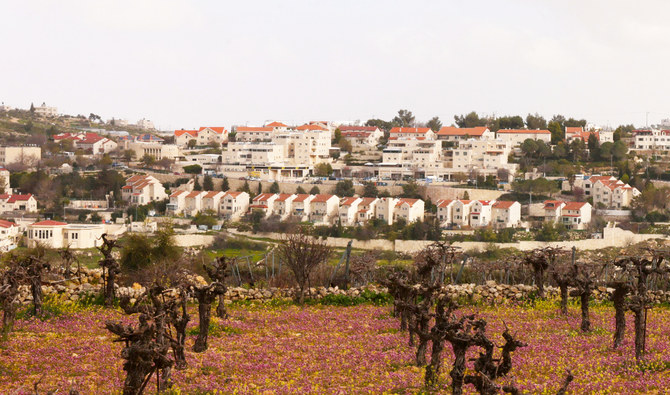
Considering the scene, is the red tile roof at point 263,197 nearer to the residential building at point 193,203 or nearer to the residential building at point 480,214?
the residential building at point 193,203

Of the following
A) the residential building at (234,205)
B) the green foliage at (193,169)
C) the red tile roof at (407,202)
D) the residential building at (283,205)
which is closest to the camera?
the red tile roof at (407,202)

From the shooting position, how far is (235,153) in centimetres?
7381

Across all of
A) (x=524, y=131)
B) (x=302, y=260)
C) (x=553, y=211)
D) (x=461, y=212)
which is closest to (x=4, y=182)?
(x=461, y=212)

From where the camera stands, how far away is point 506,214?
52.1 meters

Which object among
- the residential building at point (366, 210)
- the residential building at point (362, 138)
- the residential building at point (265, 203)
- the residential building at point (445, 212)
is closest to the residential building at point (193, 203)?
the residential building at point (265, 203)

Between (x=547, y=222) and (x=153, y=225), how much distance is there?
73.8 ft

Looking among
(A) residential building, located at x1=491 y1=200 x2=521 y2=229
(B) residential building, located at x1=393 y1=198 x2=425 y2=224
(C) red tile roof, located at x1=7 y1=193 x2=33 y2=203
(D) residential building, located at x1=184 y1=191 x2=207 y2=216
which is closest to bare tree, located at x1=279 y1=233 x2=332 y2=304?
(A) residential building, located at x1=491 y1=200 x2=521 y2=229

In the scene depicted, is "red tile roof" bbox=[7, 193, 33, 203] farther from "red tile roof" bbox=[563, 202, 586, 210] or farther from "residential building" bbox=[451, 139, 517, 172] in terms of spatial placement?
"red tile roof" bbox=[563, 202, 586, 210]

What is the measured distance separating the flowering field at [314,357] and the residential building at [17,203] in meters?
44.1

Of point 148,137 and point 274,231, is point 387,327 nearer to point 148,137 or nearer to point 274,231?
→ point 274,231

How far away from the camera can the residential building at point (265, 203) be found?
56000mm

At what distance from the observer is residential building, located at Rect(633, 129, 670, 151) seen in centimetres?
7294

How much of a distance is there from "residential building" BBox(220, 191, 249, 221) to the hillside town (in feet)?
0.25

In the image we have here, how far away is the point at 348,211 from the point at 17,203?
69.5 ft
